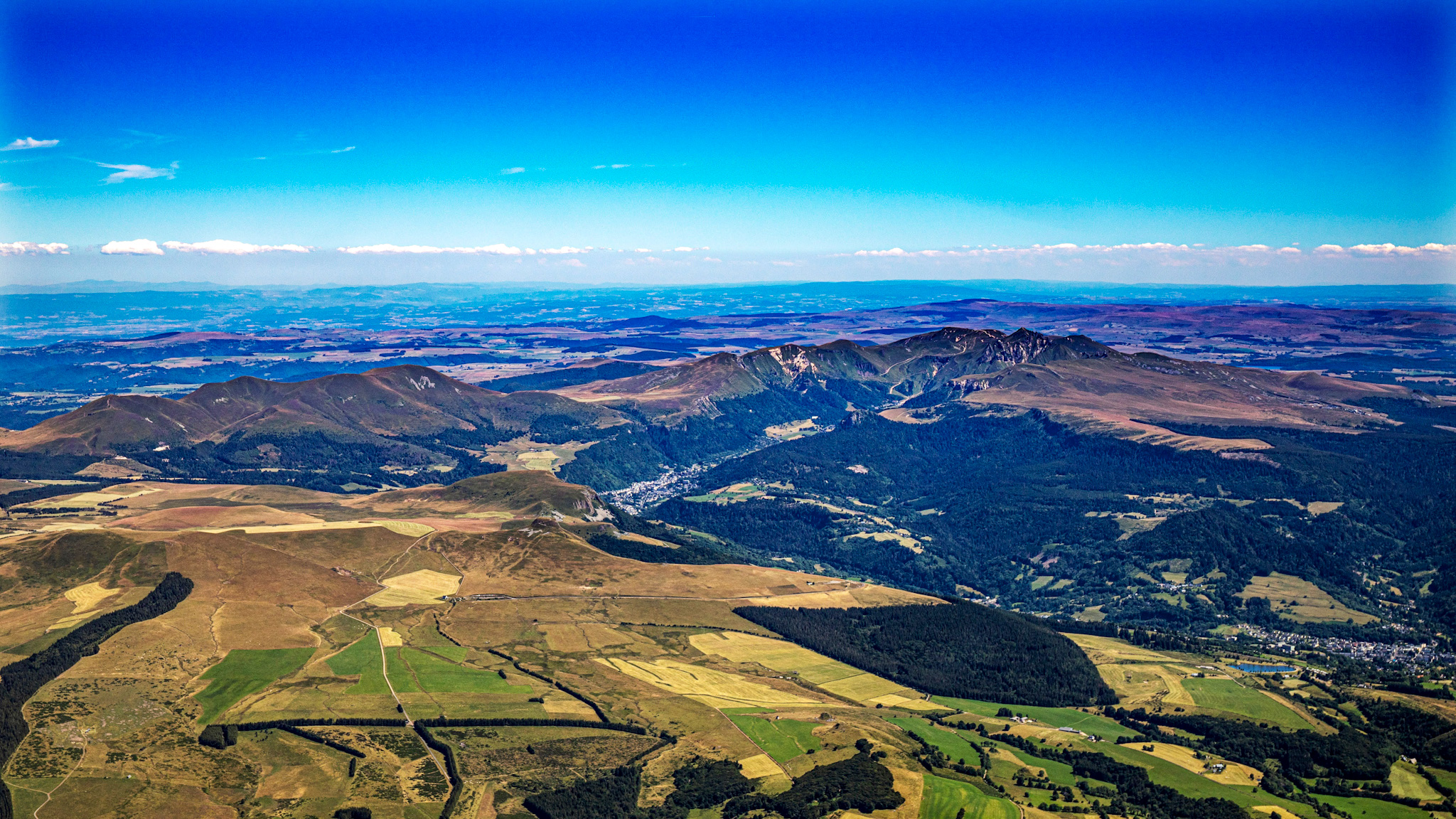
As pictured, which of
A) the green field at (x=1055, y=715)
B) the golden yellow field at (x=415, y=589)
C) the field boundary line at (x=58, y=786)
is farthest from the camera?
the golden yellow field at (x=415, y=589)

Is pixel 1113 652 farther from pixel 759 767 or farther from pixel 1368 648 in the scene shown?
pixel 759 767

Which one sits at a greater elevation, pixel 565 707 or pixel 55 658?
pixel 55 658

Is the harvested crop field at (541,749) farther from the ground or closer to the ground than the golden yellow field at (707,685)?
farther from the ground

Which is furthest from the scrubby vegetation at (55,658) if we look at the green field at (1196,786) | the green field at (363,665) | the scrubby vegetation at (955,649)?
the green field at (1196,786)

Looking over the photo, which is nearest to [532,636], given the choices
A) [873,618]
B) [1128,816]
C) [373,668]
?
[373,668]

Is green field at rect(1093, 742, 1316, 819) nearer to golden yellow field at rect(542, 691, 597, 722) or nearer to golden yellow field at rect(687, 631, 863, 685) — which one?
golden yellow field at rect(687, 631, 863, 685)

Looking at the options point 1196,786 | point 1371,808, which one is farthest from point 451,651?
point 1371,808

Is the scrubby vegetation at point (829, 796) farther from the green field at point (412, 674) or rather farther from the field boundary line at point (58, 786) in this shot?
the field boundary line at point (58, 786)
